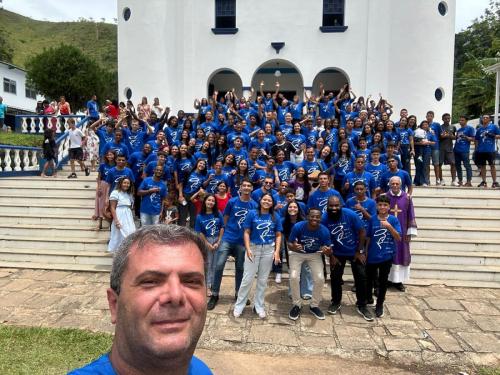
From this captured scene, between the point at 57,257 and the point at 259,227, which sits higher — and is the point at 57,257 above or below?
below

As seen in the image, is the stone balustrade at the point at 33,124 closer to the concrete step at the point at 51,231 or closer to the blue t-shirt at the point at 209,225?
the concrete step at the point at 51,231

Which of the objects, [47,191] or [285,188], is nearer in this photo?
[285,188]

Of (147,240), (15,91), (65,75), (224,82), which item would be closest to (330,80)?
(224,82)

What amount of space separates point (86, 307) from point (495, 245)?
768cm

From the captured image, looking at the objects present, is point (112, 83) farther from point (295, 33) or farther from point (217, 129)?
point (217, 129)

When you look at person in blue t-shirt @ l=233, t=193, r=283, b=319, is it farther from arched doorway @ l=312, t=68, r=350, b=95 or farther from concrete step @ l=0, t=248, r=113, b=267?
arched doorway @ l=312, t=68, r=350, b=95

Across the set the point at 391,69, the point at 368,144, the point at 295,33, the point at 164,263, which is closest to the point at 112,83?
the point at 295,33

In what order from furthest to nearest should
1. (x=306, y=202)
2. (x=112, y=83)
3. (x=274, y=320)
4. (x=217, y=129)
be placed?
(x=112, y=83) < (x=217, y=129) < (x=306, y=202) < (x=274, y=320)

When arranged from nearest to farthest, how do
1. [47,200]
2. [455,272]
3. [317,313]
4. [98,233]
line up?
1. [317,313]
2. [455,272]
3. [98,233]
4. [47,200]

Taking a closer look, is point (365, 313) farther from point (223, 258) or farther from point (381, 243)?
point (223, 258)

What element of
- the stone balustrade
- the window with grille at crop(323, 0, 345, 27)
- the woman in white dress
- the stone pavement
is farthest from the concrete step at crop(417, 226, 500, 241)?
the stone balustrade

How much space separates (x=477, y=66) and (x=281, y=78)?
19490mm

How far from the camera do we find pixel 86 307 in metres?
6.04

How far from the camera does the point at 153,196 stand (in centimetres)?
721
